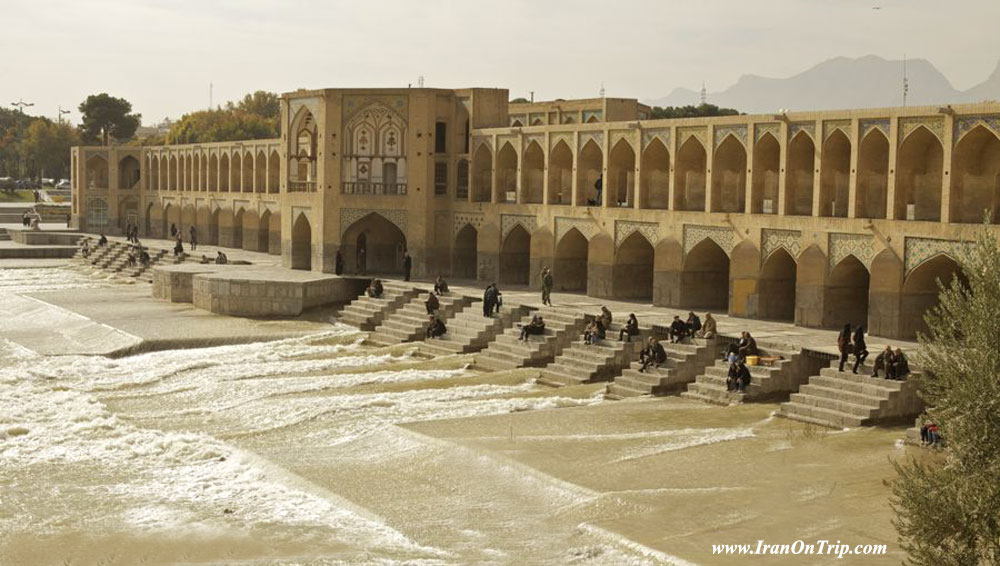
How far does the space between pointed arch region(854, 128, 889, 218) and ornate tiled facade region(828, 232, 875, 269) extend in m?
0.49

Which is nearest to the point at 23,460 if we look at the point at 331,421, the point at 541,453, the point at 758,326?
the point at 331,421

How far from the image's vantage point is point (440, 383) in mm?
22406

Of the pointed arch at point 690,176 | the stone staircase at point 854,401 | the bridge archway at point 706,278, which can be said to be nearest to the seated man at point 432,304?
the bridge archway at point 706,278

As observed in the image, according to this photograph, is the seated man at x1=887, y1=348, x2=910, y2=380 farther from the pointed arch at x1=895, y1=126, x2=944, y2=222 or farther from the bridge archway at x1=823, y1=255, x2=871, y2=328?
the bridge archway at x1=823, y1=255, x2=871, y2=328

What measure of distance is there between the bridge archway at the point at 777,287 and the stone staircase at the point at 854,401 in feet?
21.1

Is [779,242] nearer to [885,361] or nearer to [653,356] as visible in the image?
[653,356]

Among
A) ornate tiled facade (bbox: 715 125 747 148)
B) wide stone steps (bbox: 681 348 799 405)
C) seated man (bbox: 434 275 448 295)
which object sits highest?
ornate tiled facade (bbox: 715 125 747 148)

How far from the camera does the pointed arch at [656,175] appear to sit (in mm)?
29266

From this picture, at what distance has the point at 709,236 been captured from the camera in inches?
1075

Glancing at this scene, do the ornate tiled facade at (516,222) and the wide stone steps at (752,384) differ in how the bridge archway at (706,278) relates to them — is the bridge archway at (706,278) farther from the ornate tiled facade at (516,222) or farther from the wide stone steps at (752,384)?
the wide stone steps at (752,384)

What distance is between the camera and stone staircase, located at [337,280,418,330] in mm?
29344

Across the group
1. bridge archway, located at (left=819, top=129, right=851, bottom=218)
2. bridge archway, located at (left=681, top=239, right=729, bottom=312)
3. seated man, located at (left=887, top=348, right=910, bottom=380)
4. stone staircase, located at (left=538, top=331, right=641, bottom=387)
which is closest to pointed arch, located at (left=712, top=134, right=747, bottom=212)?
bridge archway, located at (left=681, top=239, right=729, bottom=312)

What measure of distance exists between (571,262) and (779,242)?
24.9 ft

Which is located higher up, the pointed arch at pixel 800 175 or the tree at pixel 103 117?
the tree at pixel 103 117
